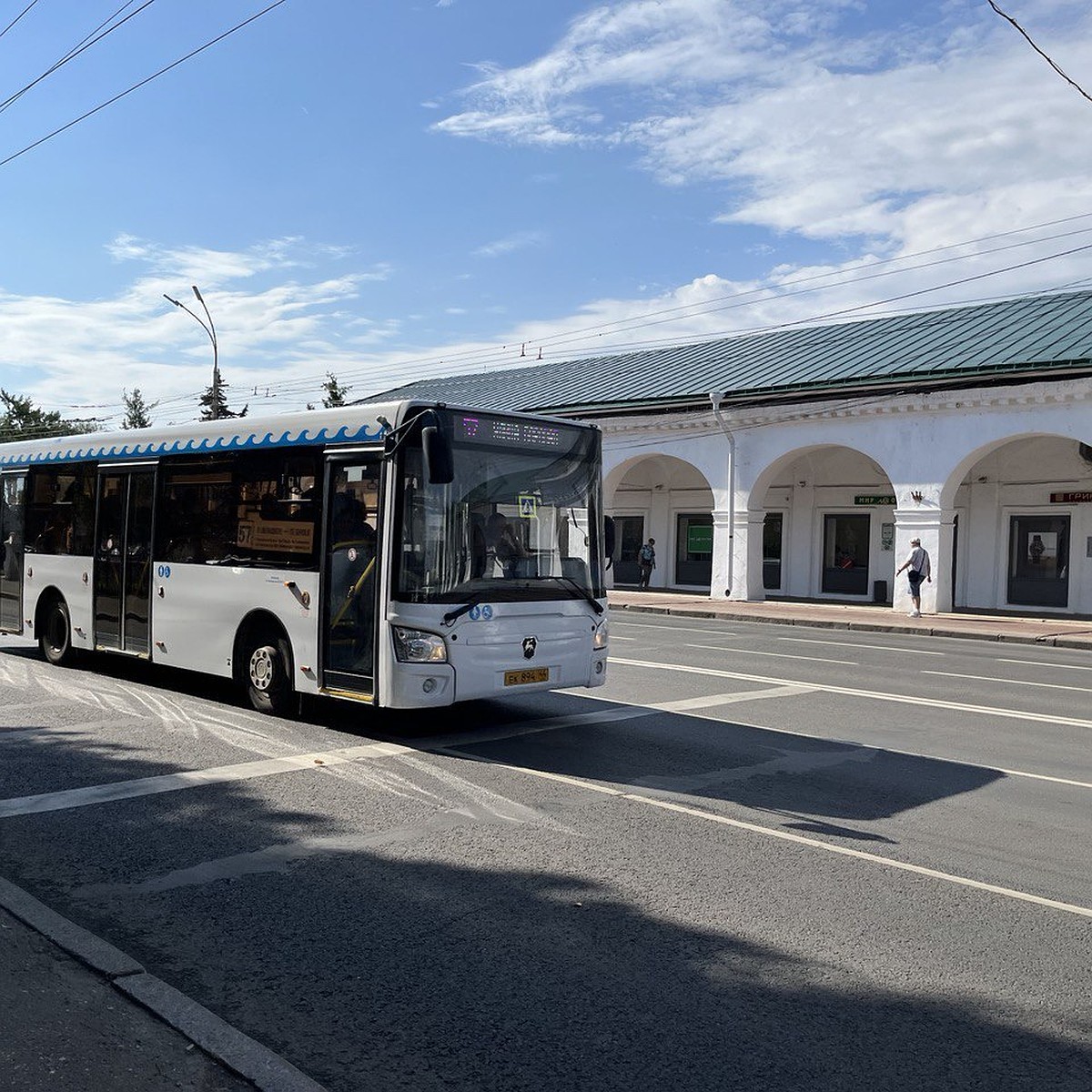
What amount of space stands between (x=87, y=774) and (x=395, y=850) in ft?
9.10

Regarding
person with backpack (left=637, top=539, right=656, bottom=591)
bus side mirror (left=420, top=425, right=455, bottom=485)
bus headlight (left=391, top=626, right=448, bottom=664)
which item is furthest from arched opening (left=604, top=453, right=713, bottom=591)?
bus side mirror (left=420, top=425, right=455, bottom=485)

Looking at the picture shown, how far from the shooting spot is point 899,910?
535cm

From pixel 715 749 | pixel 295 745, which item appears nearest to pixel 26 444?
pixel 295 745

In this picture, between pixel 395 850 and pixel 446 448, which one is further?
pixel 446 448

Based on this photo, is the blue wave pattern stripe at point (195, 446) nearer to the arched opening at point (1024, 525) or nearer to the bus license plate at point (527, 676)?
the bus license plate at point (527, 676)

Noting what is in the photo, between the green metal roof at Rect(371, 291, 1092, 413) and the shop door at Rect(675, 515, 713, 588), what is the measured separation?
4.47 m

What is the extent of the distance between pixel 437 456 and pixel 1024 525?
22.7m

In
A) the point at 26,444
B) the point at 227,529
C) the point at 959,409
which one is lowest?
the point at 227,529

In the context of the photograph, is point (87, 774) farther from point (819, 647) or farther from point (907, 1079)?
point (819, 647)

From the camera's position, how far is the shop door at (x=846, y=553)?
31.0m

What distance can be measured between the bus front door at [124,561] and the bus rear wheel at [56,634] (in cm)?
103

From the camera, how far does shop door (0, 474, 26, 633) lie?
14.1 metres

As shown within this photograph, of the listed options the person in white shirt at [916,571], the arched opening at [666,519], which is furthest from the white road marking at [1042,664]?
the arched opening at [666,519]

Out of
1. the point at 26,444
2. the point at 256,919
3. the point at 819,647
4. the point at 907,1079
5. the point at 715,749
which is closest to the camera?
the point at 907,1079
